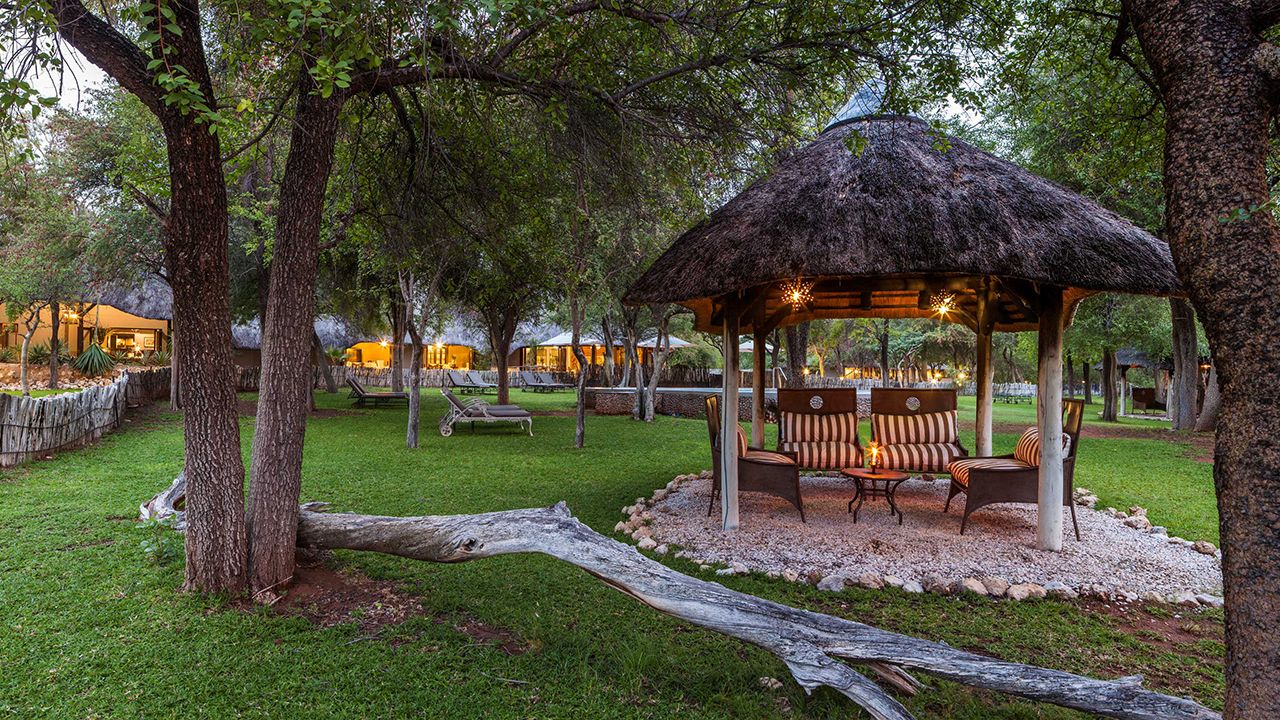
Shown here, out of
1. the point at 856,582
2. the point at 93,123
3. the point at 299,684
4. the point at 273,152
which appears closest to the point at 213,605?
the point at 299,684

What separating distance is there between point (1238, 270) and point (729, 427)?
4.94m

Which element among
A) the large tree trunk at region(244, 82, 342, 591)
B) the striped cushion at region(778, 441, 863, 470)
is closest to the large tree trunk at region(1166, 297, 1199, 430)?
the striped cushion at region(778, 441, 863, 470)

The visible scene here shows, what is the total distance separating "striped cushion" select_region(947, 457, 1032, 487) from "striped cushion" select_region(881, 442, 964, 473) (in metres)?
0.25

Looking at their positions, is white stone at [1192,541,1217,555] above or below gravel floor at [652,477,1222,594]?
above

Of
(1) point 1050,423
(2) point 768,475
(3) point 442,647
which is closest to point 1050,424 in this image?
(1) point 1050,423

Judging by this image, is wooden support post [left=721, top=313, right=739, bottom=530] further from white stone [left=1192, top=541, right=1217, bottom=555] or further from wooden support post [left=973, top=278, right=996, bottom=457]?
white stone [left=1192, top=541, right=1217, bottom=555]

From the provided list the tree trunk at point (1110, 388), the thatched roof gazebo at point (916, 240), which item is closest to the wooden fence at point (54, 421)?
the thatched roof gazebo at point (916, 240)

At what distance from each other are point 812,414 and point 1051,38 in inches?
191

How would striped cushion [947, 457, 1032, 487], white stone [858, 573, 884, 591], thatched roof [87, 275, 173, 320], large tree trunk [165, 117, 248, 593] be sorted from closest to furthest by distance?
1. large tree trunk [165, 117, 248, 593]
2. white stone [858, 573, 884, 591]
3. striped cushion [947, 457, 1032, 487]
4. thatched roof [87, 275, 173, 320]

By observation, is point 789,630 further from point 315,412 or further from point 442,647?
point 315,412

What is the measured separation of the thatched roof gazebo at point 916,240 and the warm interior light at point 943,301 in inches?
28.9

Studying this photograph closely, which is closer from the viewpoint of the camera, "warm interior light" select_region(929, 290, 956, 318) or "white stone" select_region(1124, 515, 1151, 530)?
"white stone" select_region(1124, 515, 1151, 530)

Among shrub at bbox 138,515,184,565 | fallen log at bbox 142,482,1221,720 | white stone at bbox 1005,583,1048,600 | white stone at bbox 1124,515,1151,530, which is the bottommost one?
white stone at bbox 1005,583,1048,600

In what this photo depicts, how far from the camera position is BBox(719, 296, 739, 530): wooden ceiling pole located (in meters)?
6.61
